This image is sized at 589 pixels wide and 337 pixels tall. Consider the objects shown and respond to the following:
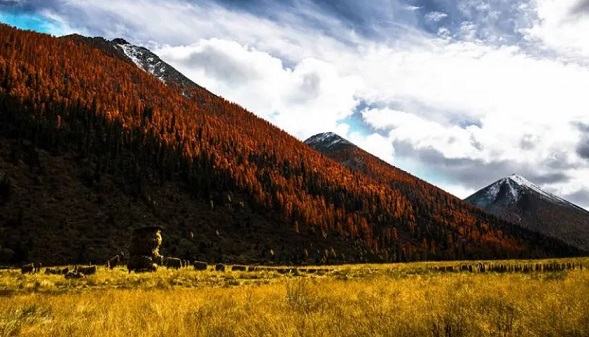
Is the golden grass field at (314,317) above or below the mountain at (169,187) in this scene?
below

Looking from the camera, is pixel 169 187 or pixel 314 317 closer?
pixel 314 317

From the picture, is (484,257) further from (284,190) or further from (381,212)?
(284,190)

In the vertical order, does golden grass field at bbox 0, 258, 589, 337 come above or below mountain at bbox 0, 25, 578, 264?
below

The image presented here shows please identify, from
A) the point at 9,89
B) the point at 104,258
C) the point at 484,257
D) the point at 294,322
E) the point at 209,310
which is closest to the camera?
the point at 294,322

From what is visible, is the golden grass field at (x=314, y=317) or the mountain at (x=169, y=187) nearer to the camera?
the golden grass field at (x=314, y=317)

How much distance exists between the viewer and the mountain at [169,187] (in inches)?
2557

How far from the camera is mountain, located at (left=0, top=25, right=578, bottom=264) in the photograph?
64.9 meters

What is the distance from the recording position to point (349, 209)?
135 meters

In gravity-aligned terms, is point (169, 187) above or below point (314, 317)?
above

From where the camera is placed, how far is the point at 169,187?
3565 inches

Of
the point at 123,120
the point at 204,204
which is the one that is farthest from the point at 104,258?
the point at 123,120

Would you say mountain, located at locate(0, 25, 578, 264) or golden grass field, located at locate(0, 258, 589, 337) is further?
mountain, located at locate(0, 25, 578, 264)

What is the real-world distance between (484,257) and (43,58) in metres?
137

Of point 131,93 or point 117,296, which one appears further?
point 131,93
